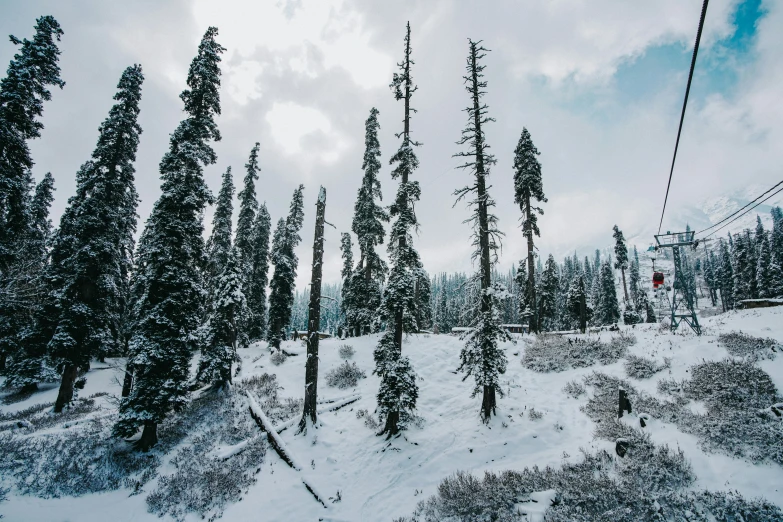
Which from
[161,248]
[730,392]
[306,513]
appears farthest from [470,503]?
[161,248]

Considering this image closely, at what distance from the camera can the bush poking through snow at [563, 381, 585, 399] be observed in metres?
13.2

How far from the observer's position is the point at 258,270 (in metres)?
37.8

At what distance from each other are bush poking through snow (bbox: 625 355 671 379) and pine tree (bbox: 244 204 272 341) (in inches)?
1396

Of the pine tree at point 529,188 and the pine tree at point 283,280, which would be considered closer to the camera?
the pine tree at point 529,188

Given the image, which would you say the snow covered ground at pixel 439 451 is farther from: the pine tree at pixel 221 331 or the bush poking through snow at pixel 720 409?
the pine tree at pixel 221 331

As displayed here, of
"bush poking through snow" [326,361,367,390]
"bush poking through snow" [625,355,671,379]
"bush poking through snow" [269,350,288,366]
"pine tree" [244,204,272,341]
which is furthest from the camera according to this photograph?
"pine tree" [244,204,272,341]

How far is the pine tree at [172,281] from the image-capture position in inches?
472

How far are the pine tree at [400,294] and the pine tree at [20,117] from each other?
41.4 ft

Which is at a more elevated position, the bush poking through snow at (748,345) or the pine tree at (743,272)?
the pine tree at (743,272)

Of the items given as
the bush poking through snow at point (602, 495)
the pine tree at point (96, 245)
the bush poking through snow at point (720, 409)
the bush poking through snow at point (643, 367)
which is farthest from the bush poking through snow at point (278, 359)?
the bush poking through snow at point (643, 367)

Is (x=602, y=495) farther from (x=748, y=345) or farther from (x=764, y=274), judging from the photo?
(x=764, y=274)

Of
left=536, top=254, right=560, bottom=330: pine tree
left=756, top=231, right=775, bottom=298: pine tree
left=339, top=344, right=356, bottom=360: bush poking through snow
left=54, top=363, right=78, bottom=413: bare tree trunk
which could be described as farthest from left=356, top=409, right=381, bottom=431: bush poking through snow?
left=756, top=231, right=775, bottom=298: pine tree

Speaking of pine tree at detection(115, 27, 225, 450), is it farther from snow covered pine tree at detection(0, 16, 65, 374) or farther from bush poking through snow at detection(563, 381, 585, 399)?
bush poking through snow at detection(563, 381, 585, 399)

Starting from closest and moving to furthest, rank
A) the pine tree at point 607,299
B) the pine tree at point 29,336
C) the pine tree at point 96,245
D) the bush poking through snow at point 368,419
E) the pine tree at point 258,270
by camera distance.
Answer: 1. the bush poking through snow at point 368,419
2. the pine tree at point 96,245
3. the pine tree at point 29,336
4. the pine tree at point 258,270
5. the pine tree at point 607,299
